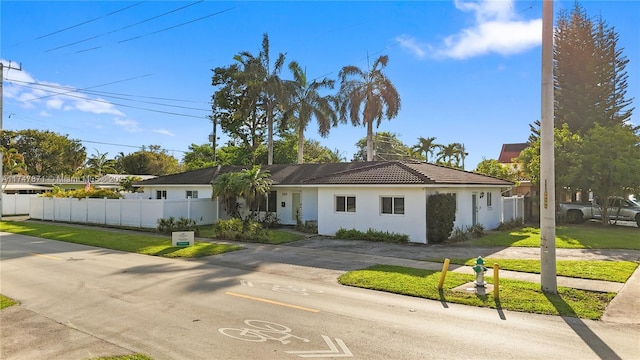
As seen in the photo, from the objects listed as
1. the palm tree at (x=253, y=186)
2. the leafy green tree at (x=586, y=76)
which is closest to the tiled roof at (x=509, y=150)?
the leafy green tree at (x=586, y=76)

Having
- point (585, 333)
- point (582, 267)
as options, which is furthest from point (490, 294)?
point (582, 267)

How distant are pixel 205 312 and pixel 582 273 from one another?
34.4 feet

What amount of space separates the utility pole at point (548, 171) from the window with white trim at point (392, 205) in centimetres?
950

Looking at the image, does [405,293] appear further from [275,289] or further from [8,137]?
[8,137]

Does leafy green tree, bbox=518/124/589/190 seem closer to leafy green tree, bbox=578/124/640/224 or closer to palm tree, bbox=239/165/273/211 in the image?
leafy green tree, bbox=578/124/640/224

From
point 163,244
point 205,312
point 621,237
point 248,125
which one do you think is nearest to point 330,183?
point 163,244

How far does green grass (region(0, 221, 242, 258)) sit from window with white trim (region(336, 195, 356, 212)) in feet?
19.5

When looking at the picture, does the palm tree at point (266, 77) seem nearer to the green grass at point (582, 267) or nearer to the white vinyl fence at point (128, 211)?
the white vinyl fence at point (128, 211)

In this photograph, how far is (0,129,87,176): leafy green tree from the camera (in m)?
58.9

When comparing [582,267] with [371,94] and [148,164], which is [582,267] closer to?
[371,94]

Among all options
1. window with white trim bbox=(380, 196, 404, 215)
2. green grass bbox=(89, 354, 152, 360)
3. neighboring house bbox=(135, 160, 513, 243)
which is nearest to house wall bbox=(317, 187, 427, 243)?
neighboring house bbox=(135, 160, 513, 243)

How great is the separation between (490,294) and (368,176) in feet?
37.7

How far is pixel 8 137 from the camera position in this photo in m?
58.0

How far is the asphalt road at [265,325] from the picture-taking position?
20.8ft
